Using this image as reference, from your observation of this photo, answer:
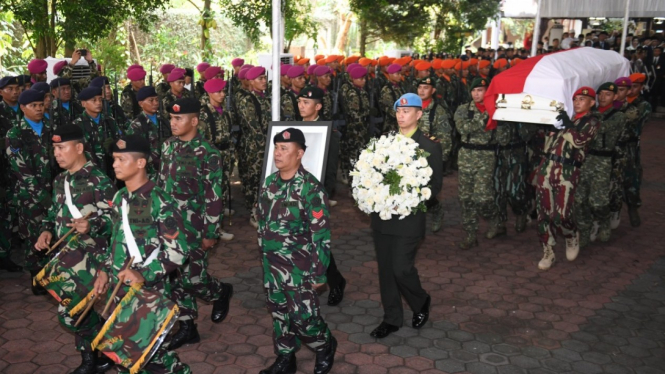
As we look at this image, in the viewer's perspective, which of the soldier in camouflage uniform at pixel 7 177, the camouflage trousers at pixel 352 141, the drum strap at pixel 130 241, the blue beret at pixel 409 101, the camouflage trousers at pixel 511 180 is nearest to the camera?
the drum strap at pixel 130 241

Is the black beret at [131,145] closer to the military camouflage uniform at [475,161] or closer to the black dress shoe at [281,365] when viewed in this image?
the black dress shoe at [281,365]

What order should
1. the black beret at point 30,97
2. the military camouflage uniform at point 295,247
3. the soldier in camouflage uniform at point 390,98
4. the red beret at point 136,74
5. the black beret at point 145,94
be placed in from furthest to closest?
1. the soldier in camouflage uniform at point 390,98
2. the red beret at point 136,74
3. the black beret at point 145,94
4. the black beret at point 30,97
5. the military camouflage uniform at point 295,247

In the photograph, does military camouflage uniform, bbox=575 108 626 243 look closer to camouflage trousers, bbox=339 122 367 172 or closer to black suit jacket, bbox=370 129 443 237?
black suit jacket, bbox=370 129 443 237

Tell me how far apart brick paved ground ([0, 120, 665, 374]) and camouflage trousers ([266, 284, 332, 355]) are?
0.44 m

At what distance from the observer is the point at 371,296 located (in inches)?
269

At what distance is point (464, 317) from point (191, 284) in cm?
263

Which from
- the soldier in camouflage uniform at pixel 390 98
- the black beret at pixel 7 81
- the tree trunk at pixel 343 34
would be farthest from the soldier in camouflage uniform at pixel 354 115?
the tree trunk at pixel 343 34

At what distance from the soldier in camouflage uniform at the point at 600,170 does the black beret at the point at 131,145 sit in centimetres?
564

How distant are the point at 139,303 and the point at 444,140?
5.21 meters

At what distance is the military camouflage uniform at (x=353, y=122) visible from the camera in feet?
36.7

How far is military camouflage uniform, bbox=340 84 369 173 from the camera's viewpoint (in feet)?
36.7

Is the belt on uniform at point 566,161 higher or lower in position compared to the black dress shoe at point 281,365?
higher

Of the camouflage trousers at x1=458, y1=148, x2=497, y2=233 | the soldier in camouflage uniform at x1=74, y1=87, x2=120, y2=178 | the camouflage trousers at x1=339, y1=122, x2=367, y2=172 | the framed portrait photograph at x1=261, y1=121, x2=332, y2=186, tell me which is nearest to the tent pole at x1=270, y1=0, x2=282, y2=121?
the framed portrait photograph at x1=261, y1=121, x2=332, y2=186

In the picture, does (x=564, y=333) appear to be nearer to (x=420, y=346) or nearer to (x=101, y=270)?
(x=420, y=346)
